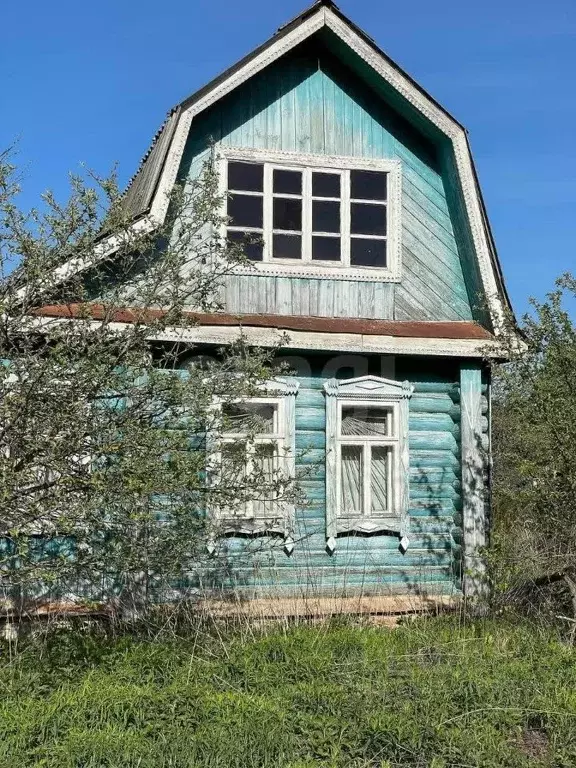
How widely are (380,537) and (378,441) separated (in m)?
0.99

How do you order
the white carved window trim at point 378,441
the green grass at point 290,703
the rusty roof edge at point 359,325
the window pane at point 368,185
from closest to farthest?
the green grass at point 290,703
the rusty roof edge at point 359,325
the white carved window trim at point 378,441
the window pane at point 368,185

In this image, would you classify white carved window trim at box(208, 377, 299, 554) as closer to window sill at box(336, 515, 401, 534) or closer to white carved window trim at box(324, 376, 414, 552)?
white carved window trim at box(324, 376, 414, 552)

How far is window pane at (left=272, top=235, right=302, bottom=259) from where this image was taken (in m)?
9.04

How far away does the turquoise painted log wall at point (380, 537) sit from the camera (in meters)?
8.45

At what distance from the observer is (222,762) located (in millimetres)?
4551

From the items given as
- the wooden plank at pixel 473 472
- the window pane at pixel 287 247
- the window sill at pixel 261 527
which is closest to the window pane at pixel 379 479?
the wooden plank at pixel 473 472

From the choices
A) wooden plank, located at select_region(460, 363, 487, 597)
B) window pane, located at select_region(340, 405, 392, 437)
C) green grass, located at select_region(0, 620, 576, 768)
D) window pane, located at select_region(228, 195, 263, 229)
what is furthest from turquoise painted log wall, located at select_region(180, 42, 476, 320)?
green grass, located at select_region(0, 620, 576, 768)

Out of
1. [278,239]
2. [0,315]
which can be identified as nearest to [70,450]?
[0,315]

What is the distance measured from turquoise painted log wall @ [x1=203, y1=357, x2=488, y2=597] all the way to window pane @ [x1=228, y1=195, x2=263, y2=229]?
162cm

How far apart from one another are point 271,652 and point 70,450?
7.42 ft

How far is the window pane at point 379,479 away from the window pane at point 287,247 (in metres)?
2.24

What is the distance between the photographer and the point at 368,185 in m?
9.38

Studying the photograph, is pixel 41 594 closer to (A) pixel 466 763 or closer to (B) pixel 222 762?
(B) pixel 222 762

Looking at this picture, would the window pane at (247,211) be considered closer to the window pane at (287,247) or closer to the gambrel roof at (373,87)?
the window pane at (287,247)
